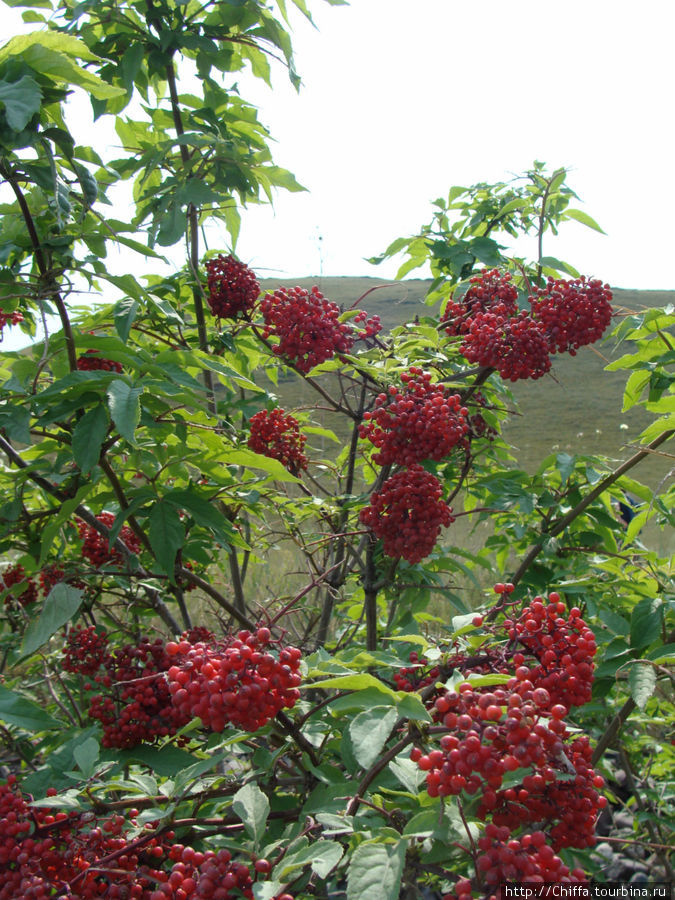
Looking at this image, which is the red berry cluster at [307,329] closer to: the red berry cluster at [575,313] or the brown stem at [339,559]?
the brown stem at [339,559]

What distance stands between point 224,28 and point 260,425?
179 centimetres

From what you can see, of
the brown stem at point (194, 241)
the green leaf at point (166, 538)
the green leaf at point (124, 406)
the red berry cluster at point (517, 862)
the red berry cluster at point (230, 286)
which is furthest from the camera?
the red berry cluster at point (230, 286)

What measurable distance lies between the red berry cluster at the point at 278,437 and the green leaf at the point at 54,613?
1.38m

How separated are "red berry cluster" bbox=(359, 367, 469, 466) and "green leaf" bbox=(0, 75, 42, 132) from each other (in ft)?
4.46

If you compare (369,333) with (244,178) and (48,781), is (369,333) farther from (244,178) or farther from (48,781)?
(48,781)

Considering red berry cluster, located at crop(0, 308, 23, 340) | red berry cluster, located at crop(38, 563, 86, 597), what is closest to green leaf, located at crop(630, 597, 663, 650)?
red berry cluster, located at crop(38, 563, 86, 597)

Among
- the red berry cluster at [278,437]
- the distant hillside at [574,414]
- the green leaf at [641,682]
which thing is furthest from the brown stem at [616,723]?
the distant hillside at [574,414]

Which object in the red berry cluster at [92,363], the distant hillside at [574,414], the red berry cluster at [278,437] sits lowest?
the distant hillside at [574,414]

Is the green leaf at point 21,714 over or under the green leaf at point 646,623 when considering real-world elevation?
over

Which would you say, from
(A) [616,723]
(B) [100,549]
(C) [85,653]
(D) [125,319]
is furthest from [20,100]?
(A) [616,723]

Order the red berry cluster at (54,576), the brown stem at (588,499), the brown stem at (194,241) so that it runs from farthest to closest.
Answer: the brown stem at (194,241)
the brown stem at (588,499)
the red berry cluster at (54,576)

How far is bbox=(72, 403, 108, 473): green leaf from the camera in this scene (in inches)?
74.8

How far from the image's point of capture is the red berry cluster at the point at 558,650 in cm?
142

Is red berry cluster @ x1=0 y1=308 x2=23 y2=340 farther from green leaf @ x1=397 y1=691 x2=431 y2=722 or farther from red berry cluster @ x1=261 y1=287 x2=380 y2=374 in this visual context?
green leaf @ x1=397 y1=691 x2=431 y2=722
